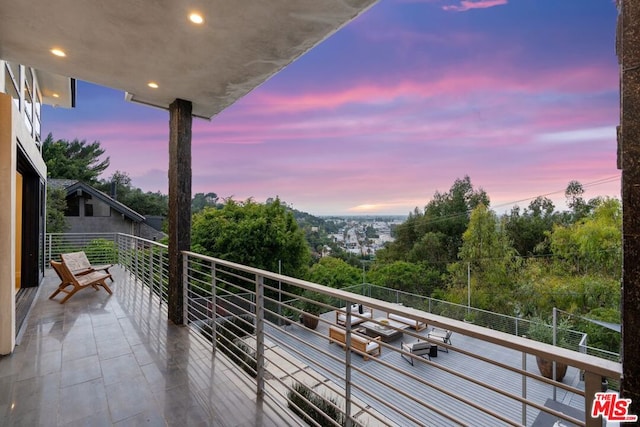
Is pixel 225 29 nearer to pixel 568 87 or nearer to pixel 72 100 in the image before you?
pixel 72 100

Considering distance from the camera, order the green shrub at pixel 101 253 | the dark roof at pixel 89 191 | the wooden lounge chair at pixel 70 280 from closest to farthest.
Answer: the wooden lounge chair at pixel 70 280 < the green shrub at pixel 101 253 < the dark roof at pixel 89 191

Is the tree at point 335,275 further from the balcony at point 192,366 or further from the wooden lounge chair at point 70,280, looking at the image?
the balcony at point 192,366

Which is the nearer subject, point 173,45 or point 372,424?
point 173,45

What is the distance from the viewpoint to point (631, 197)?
867mm

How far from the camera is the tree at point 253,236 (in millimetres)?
12625

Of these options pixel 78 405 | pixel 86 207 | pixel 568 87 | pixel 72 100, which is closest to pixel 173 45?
pixel 78 405

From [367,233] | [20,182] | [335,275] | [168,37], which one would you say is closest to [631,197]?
[168,37]

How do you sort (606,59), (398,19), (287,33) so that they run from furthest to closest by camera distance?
(398,19)
(606,59)
(287,33)

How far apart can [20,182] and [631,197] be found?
7.55 metres

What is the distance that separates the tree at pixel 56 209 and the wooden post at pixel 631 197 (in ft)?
46.8

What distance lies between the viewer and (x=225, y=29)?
2.20 m

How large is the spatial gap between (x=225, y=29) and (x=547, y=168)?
2244 centimetres

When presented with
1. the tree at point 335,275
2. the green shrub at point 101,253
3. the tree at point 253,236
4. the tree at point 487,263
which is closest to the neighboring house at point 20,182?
the green shrub at point 101,253

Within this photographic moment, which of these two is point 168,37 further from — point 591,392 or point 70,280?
point 70,280
